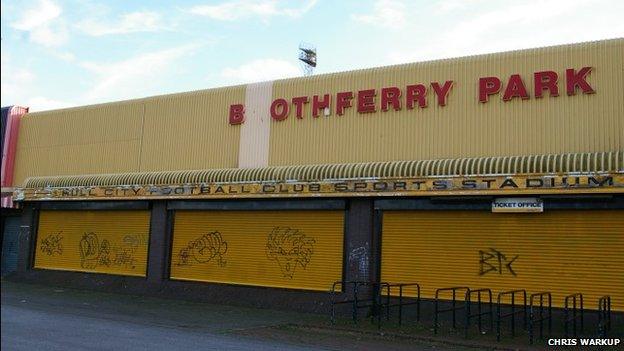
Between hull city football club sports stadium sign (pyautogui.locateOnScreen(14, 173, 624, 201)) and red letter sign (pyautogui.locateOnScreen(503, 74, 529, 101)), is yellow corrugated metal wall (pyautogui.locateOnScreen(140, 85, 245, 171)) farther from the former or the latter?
red letter sign (pyautogui.locateOnScreen(503, 74, 529, 101))

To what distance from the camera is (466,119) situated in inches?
650

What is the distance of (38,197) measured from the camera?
23891 mm

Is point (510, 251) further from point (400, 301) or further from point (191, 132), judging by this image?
point (191, 132)

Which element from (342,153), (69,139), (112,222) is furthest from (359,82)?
(69,139)

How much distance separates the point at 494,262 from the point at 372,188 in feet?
11.8

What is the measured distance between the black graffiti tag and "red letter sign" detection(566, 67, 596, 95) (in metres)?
4.30

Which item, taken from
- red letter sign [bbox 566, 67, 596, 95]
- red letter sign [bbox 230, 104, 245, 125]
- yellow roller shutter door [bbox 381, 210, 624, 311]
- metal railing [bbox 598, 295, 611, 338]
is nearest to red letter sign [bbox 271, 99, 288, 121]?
red letter sign [bbox 230, 104, 245, 125]

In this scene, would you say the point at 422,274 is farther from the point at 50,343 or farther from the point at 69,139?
the point at 69,139

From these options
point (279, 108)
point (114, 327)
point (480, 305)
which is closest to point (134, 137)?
point (279, 108)

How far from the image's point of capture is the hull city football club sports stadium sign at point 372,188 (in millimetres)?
13782

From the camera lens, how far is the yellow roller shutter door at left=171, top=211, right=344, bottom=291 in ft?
58.5

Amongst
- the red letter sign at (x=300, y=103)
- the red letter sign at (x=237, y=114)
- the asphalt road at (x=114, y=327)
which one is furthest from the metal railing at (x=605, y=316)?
the red letter sign at (x=237, y=114)

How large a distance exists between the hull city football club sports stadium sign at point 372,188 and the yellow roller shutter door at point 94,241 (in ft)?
3.25

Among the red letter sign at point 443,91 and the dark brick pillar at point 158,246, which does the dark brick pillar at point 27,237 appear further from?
the red letter sign at point 443,91
